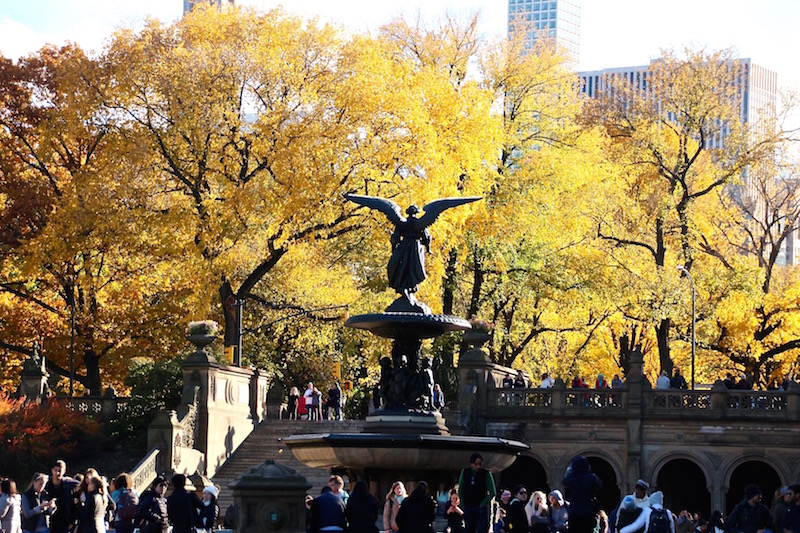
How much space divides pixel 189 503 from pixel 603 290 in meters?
34.3

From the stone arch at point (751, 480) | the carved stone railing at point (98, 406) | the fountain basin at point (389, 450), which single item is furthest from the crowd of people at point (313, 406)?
the fountain basin at point (389, 450)

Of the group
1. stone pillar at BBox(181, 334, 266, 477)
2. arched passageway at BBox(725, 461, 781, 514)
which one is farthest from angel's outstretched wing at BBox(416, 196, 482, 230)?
arched passageway at BBox(725, 461, 781, 514)

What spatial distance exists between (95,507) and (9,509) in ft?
5.18

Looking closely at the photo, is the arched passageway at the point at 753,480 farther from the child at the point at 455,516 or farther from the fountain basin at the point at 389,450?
the child at the point at 455,516

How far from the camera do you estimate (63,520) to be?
69.3ft

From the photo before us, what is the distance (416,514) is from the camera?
63.9ft

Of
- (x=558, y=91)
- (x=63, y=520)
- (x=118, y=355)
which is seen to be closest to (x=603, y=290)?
(x=558, y=91)

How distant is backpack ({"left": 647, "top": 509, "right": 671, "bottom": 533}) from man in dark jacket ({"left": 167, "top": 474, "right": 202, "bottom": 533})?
625 centimetres

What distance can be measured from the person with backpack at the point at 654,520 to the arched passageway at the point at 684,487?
2586 centimetres

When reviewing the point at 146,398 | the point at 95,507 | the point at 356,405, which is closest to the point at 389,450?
the point at 95,507

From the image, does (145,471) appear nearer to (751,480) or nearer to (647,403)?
(647,403)

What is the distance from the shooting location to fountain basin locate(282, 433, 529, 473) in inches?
1025

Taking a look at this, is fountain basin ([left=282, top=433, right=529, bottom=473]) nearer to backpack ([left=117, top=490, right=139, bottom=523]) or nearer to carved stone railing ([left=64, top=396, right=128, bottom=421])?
backpack ([left=117, top=490, right=139, bottom=523])

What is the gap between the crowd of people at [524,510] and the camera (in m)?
19.1
